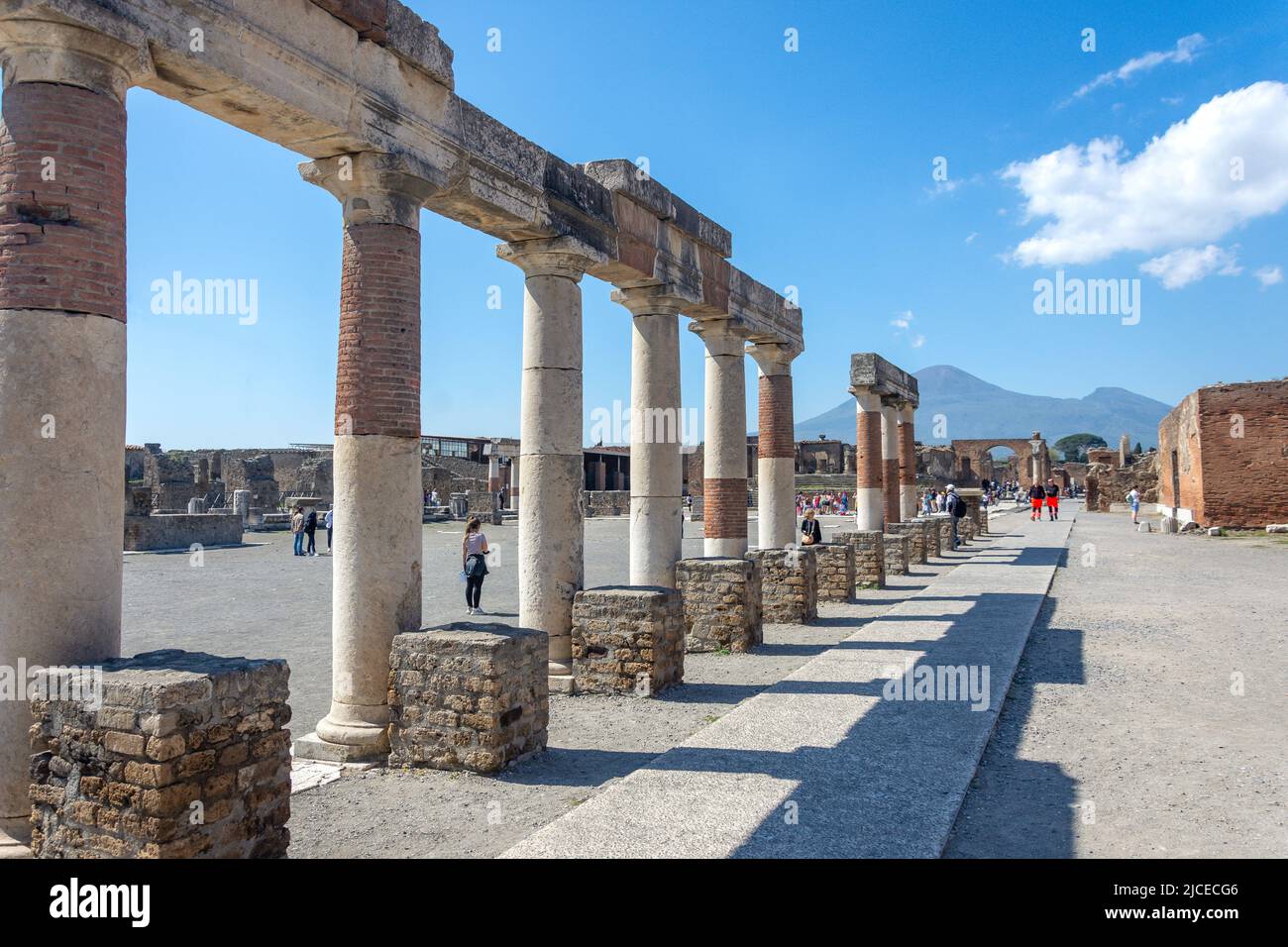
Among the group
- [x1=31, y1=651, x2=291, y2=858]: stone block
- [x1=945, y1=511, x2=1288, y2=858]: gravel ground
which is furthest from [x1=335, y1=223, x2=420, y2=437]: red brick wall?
[x1=945, y1=511, x2=1288, y2=858]: gravel ground

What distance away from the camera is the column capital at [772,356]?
14016 mm

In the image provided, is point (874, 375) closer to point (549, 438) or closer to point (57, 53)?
point (549, 438)

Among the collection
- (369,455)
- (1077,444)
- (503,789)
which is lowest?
(503,789)

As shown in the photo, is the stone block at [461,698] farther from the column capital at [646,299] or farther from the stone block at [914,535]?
the stone block at [914,535]

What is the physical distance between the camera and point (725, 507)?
12281mm

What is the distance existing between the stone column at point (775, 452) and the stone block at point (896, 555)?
569cm

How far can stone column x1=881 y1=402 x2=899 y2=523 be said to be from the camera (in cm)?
2127

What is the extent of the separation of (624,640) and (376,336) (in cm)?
376

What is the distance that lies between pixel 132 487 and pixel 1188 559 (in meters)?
27.1

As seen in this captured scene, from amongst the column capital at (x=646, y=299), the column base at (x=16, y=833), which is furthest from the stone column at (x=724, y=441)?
the column base at (x=16, y=833)

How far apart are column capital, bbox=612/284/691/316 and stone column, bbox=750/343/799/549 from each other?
3.65 meters

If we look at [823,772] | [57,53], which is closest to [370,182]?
[57,53]

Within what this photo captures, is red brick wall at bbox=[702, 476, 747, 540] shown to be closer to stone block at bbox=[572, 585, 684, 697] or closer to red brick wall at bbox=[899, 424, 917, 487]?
stone block at bbox=[572, 585, 684, 697]
